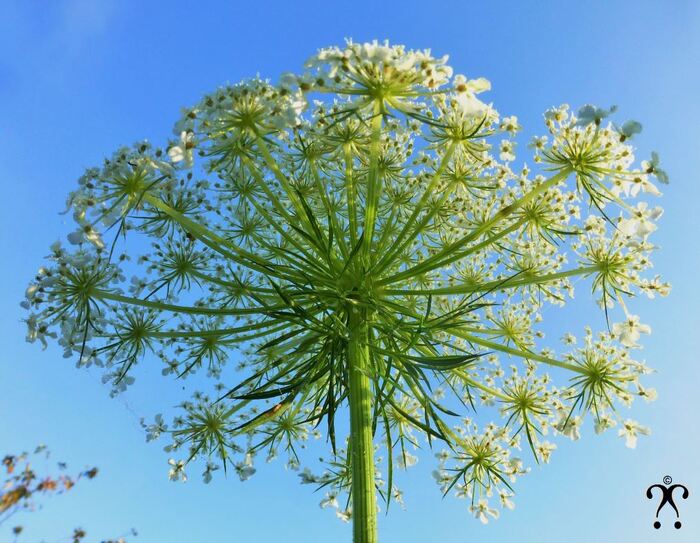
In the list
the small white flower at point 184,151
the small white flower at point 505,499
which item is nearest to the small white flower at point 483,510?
the small white flower at point 505,499

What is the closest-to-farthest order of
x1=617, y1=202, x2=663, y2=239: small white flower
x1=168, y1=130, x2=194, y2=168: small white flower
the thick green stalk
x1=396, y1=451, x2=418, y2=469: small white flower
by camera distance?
the thick green stalk < x1=168, y1=130, x2=194, y2=168: small white flower < x1=617, y1=202, x2=663, y2=239: small white flower < x1=396, y1=451, x2=418, y2=469: small white flower

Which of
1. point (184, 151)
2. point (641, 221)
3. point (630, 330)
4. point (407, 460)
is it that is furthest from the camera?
point (407, 460)

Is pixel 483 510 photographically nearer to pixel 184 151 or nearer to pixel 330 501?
pixel 330 501

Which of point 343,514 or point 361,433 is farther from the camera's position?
point 343,514

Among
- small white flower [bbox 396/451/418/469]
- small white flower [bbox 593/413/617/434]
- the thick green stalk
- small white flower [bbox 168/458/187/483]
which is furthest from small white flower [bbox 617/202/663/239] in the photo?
small white flower [bbox 168/458/187/483]

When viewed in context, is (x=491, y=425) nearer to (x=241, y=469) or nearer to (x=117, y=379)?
(x=241, y=469)

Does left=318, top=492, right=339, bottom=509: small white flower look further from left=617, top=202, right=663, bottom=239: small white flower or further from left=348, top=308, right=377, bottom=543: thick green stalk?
left=617, top=202, right=663, bottom=239: small white flower

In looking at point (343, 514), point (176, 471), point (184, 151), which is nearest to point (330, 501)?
point (343, 514)

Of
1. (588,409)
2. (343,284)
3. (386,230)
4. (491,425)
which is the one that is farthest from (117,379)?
(588,409)

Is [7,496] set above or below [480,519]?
below
